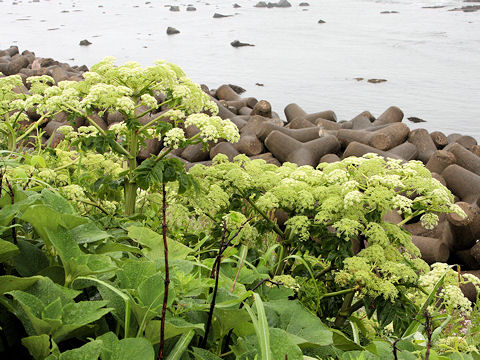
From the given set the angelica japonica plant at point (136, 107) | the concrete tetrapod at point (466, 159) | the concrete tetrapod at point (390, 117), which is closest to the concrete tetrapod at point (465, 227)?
the concrete tetrapod at point (466, 159)

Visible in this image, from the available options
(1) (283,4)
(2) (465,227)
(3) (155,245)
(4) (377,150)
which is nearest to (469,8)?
(1) (283,4)

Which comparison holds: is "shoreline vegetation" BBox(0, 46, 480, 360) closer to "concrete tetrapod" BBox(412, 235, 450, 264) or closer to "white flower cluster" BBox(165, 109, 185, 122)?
"white flower cluster" BBox(165, 109, 185, 122)

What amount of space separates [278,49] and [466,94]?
17.6 ft

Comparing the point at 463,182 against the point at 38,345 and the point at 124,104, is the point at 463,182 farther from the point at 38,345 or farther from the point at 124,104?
the point at 38,345

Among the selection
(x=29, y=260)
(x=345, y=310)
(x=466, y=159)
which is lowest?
(x=466, y=159)

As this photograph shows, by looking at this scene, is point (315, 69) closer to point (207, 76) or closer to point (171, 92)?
point (207, 76)

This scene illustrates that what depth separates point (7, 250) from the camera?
0.81 metres

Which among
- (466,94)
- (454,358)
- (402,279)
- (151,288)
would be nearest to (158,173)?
(402,279)

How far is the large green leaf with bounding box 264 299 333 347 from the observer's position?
923 mm

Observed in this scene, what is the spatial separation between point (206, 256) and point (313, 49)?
38.1ft

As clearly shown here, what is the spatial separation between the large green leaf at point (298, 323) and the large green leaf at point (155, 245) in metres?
0.21

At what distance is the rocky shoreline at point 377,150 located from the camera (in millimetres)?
3605

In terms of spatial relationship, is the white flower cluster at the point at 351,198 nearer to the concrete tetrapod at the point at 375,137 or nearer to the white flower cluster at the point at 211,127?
the white flower cluster at the point at 211,127

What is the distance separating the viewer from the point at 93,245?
1.02 m
